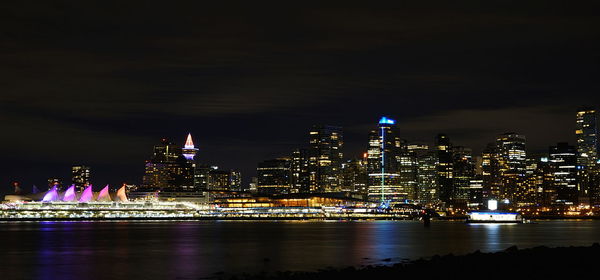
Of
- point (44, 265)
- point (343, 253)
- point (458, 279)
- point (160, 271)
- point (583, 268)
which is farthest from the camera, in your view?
point (343, 253)

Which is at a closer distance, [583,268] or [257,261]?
[583,268]

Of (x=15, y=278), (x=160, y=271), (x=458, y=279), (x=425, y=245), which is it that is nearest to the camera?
(x=458, y=279)

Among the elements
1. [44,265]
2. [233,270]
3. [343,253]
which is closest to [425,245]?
[343,253]

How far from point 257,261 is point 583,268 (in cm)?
3269

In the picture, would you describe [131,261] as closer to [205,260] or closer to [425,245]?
[205,260]

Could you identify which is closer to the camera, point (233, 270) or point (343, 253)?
point (233, 270)

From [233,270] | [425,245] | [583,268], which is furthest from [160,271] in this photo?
[425,245]

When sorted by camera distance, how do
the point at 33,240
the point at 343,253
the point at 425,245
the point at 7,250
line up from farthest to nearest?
the point at 33,240 < the point at 425,245 < the point at 7,250 < the point at 343,253

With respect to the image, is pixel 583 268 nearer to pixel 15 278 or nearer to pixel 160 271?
pixel 160 271

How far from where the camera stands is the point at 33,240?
10981cm

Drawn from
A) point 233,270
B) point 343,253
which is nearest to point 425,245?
point 343,253

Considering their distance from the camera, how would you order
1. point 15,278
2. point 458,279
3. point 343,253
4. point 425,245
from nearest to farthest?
point 458,279
point 15,278
point 343,253
point 425,245

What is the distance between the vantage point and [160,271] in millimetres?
64938

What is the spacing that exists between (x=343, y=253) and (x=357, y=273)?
102ft
